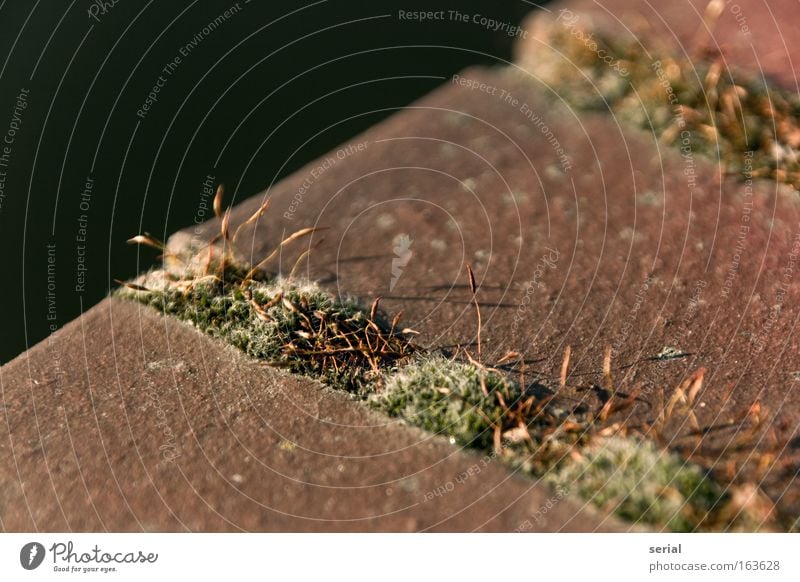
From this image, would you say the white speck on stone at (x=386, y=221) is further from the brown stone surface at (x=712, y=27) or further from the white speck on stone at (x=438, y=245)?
the brown stone surface at (x=712, y=27)

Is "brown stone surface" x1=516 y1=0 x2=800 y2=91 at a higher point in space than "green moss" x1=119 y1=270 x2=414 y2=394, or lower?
higher

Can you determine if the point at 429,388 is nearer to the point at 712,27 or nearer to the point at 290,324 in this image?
the point at 290,324

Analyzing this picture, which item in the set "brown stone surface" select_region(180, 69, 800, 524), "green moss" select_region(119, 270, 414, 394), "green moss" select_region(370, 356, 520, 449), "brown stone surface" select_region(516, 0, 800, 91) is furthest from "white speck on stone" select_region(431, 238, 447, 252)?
"brown stone surface" select_region(516, 0, 800, 91)

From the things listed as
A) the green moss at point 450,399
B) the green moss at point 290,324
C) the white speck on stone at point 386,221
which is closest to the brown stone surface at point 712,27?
the white speck on stone at point 386,221

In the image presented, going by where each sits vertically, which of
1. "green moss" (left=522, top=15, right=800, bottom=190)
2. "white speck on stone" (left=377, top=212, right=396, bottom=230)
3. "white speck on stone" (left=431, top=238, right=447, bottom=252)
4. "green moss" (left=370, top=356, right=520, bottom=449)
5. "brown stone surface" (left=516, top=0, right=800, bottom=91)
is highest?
"brown stone surface" (left=516, top=0, right=800, bottom=91)

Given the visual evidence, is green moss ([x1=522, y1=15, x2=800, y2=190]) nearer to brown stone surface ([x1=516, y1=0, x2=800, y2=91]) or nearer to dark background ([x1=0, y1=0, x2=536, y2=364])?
brown stone surface ([x1=516, y1=0, x2=800, y2=91])

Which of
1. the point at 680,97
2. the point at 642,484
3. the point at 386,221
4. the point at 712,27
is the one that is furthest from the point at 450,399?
the point at 712,27

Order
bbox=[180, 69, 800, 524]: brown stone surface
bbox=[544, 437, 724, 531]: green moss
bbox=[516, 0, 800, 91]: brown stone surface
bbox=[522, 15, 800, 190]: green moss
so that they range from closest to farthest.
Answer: bbox=[544, 437, 724, 531]: green moss
bbox=[180, 69, 800, 524]: brown stone surface
bbox=[522, 15, 800, 190]: green moss
bbox=[516, 0, 800, 91]: brown stone surface
